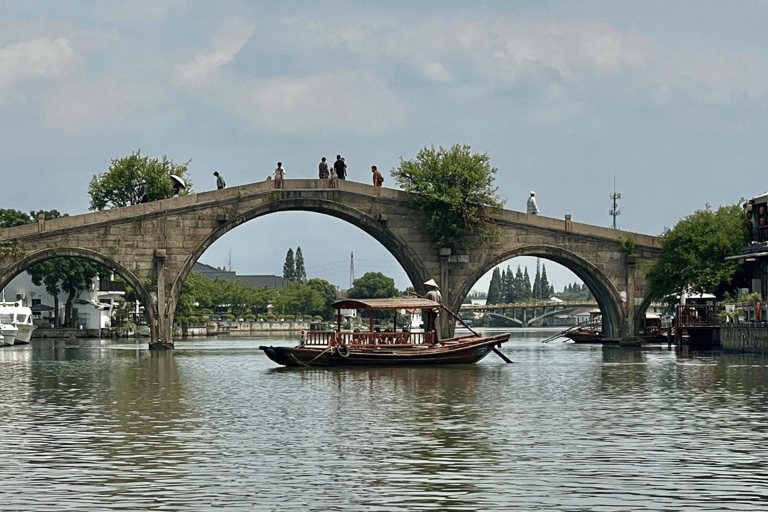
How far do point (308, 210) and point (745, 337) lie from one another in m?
21.5

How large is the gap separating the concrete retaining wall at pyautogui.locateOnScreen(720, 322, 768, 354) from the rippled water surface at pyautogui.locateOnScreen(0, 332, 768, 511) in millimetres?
11567

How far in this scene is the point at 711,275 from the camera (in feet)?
181

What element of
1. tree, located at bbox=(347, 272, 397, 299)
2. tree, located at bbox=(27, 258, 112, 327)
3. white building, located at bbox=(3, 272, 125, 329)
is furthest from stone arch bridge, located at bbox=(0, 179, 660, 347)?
tree, located at bbox=(347, 272, 397, 299)

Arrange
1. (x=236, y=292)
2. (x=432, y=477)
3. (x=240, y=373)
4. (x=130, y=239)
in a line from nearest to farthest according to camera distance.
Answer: (x=432, y=477) → (x=240, y=373) → (x=130, y=239) → (x=236, y=292)

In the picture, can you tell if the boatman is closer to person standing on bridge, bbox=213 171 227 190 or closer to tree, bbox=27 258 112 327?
person standing on bridge, bbox=213 171 227 190

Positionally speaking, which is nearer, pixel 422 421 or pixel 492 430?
pixel 492 430

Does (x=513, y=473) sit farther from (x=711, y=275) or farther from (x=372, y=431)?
(x=711, y=275)

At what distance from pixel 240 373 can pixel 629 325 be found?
26382 millimetres

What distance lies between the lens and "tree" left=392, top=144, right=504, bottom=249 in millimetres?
55938

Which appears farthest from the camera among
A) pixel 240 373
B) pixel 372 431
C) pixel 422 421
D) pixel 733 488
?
pixel 240 373

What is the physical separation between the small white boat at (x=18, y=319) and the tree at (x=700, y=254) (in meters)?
36.9

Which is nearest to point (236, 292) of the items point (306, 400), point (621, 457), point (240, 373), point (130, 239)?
point (130, 239)

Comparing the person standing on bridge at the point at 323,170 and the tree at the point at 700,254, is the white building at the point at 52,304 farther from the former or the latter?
the tree at the point at 700,254

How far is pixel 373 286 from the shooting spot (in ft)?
603
